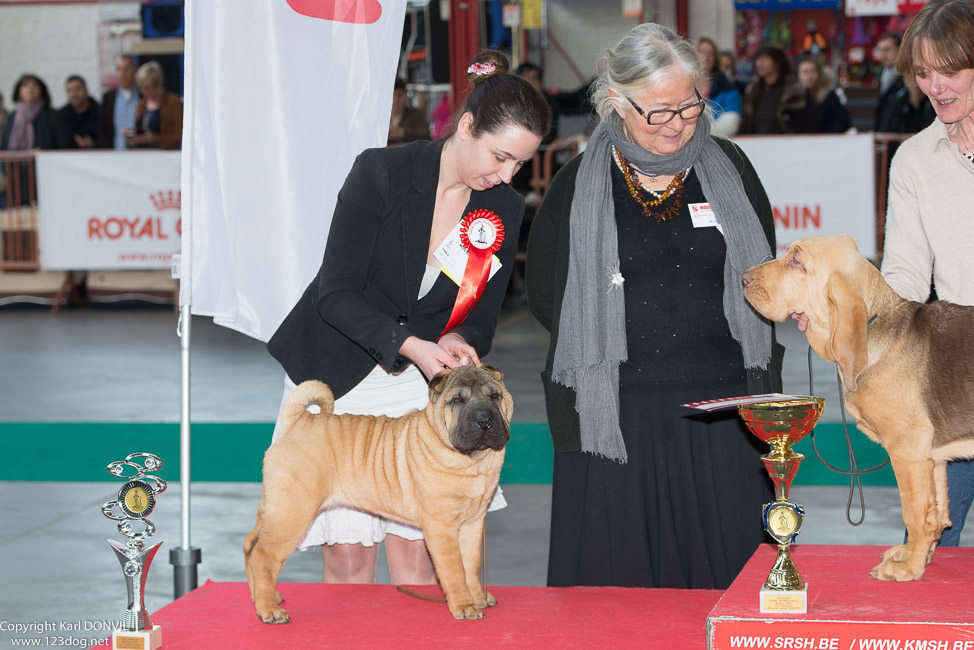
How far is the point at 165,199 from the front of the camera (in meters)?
11.2

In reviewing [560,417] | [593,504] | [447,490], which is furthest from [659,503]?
[447,490]

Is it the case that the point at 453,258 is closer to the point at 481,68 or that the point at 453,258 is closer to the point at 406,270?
the point at 406,270

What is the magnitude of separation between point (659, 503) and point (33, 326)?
974cm

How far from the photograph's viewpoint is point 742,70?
17.2 m

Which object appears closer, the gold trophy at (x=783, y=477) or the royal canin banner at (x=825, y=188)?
the gold trophy at (x=783, y=477)

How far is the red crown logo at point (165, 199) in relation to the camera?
1113cm

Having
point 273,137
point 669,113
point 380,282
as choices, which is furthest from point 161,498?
point 669,113

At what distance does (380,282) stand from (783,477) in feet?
3.90

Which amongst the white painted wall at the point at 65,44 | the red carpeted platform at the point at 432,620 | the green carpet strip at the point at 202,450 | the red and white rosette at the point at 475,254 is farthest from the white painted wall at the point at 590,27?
the red carpeted platform at the point at 432,620

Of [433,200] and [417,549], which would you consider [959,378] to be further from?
[417,549]

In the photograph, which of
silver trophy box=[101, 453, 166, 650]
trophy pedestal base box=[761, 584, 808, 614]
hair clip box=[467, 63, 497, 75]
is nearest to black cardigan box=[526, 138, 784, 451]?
hair clip box=[467, 63, 497, 75]

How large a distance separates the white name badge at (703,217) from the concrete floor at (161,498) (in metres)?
2.21

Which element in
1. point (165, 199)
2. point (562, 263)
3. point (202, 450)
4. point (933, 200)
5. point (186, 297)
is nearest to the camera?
point (933, 200)

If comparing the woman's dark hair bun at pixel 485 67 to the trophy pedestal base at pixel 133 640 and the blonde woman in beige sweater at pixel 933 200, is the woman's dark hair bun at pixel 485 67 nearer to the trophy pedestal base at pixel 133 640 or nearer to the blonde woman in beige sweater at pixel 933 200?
the blonde woman in beige sweater at pixel 933 200
